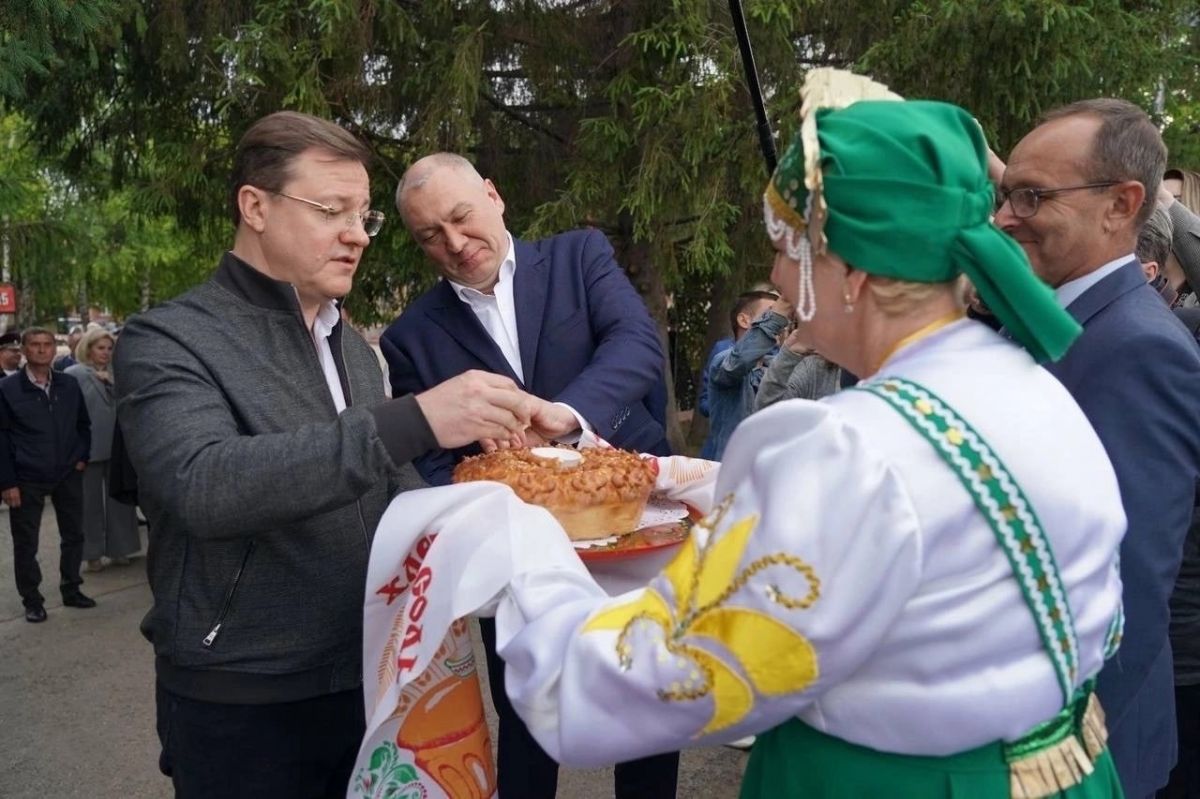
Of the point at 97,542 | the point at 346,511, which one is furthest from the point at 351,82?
the point at 346,511

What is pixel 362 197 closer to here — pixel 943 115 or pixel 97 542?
pixel 943 115

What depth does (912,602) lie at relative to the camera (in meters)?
1.23

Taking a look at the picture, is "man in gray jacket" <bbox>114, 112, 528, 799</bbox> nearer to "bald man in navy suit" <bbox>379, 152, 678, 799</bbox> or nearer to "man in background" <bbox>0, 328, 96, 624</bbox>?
"bald man in navy suit" <bbox>379, 152, 678, 799</bbox>

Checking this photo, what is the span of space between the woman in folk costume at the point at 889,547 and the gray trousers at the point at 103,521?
8.27m

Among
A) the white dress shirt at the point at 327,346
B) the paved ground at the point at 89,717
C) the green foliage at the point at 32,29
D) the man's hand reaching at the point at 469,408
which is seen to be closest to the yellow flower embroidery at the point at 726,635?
the man's hand reaching at the point at 469,408

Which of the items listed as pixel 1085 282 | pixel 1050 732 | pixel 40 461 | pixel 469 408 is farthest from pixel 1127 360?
pixel 40 461

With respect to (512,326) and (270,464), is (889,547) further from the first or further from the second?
(512,326)

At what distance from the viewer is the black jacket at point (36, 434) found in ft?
25.0

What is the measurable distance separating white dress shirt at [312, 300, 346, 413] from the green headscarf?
1271 millimetres

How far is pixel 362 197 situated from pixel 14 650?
563 centimetres

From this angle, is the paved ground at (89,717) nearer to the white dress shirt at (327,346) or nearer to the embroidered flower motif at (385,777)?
the embroidered flower motif at (385,777)

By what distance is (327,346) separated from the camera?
7.52ft

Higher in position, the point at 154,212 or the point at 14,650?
the point at 154,212

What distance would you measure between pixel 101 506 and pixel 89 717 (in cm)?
388
